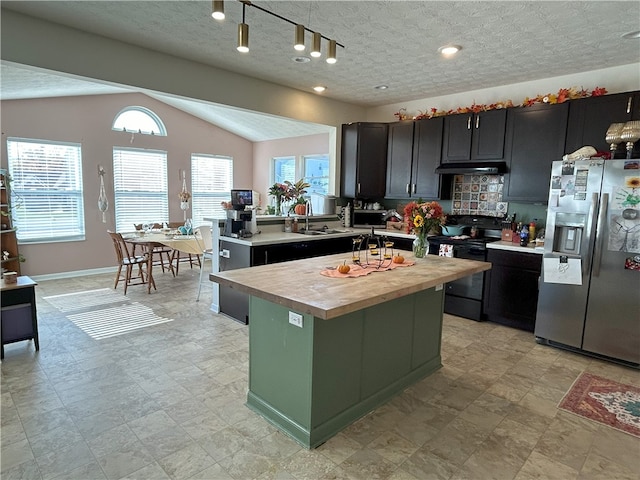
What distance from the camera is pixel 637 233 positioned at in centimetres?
308

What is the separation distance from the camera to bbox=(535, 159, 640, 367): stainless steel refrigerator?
3.13 metres

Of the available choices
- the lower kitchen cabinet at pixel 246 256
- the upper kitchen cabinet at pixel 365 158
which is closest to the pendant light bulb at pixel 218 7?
the lower kitchen cabinet at pixel 246 256

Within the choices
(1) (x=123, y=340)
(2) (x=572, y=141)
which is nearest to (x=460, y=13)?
(2) (x=572, y=141)

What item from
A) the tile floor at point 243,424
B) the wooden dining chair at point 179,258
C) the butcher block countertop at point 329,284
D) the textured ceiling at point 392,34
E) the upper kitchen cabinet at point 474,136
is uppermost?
the textured ceiling at point 392,34

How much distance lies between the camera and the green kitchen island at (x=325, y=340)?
208 centimetres

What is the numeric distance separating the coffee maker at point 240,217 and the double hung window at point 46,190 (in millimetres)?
3526

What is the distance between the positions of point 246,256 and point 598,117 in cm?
382

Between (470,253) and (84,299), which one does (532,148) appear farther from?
(84,299)

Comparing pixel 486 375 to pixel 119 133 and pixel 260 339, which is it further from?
pixel 119 133

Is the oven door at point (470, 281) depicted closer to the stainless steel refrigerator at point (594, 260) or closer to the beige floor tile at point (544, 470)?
the stainless steel refrigerator at point (594, 260)

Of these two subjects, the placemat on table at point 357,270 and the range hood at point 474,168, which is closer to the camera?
the placemat on table at point 357,270

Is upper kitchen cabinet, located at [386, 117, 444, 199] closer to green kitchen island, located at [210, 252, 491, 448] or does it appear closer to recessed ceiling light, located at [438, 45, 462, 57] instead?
recessed ceiling light, located at [438, 45, 462, 57]

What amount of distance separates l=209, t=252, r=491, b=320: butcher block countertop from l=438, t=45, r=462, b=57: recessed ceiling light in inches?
77.5

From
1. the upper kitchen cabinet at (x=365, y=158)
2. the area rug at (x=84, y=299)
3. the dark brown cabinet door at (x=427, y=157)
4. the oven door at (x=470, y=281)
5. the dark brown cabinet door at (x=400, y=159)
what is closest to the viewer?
the oven door at (x=470, y=281)
